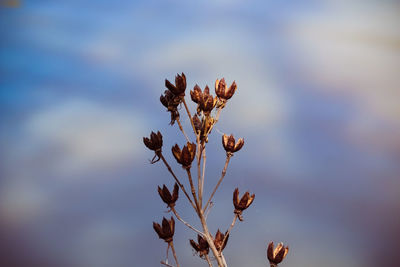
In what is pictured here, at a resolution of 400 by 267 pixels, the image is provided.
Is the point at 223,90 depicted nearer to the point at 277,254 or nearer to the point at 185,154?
the point at 185,154

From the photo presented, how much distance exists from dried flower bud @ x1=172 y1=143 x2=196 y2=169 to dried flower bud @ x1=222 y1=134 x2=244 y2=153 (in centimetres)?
13

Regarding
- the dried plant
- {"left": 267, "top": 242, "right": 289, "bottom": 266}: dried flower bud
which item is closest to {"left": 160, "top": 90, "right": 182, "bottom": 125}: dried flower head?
the dried plant

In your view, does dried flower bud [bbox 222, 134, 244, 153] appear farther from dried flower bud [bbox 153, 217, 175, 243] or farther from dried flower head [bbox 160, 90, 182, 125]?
dried flower bud [bbox 153, 217, 175, 243]

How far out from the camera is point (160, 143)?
1.45 m

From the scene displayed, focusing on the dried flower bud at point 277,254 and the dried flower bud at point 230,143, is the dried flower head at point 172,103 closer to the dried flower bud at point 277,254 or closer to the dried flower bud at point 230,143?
the dried flower bud at point 230,143

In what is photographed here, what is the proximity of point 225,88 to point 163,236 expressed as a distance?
1.70ft

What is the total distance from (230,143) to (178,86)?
0.25 meters

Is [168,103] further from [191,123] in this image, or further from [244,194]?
[244,194]

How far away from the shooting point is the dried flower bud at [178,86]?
4.62 feet

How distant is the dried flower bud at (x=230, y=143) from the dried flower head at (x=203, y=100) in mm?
120

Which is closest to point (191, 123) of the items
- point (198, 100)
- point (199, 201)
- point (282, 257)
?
point (198, 100)

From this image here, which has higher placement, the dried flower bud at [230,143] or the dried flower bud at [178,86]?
the dried flower bud at [178,86]

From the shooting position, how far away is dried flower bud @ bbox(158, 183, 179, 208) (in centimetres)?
147

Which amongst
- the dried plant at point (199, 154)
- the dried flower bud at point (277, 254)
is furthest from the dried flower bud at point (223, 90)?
the dried flower bud at point (277, 254)
